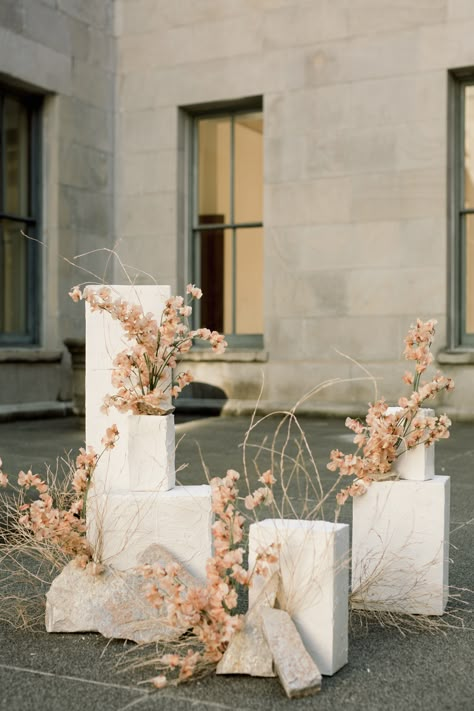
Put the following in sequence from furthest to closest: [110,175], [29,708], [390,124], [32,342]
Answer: [110,175]
[32,342]
[390,124]
[29,708]

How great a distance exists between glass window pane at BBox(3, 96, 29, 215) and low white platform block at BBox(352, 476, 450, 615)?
8811mm

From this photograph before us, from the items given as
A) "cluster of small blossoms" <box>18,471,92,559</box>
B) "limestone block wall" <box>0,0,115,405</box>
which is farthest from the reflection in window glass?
"cluster of small blossoms" <box>18,471,92,559</box>

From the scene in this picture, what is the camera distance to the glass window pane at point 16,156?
11.7 m

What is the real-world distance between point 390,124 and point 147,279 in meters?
3.60

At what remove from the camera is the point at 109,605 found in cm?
354

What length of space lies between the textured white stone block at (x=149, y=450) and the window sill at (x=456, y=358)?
7.40 meters

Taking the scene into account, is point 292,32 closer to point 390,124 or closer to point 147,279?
point 390,124

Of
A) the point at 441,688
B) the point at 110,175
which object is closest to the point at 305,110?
the point at 110,175

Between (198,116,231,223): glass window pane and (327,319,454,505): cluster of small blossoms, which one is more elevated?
(198,116,231,223): glass window pane

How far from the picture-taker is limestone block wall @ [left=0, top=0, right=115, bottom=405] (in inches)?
448

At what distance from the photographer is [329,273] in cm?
1155

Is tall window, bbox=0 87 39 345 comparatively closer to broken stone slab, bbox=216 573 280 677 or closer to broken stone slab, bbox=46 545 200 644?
broken stone slab, bbox=46 545 200 644

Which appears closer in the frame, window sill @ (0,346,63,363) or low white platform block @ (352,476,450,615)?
low white platform block @ (352,476,450,615)

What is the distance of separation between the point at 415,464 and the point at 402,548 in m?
0.34
